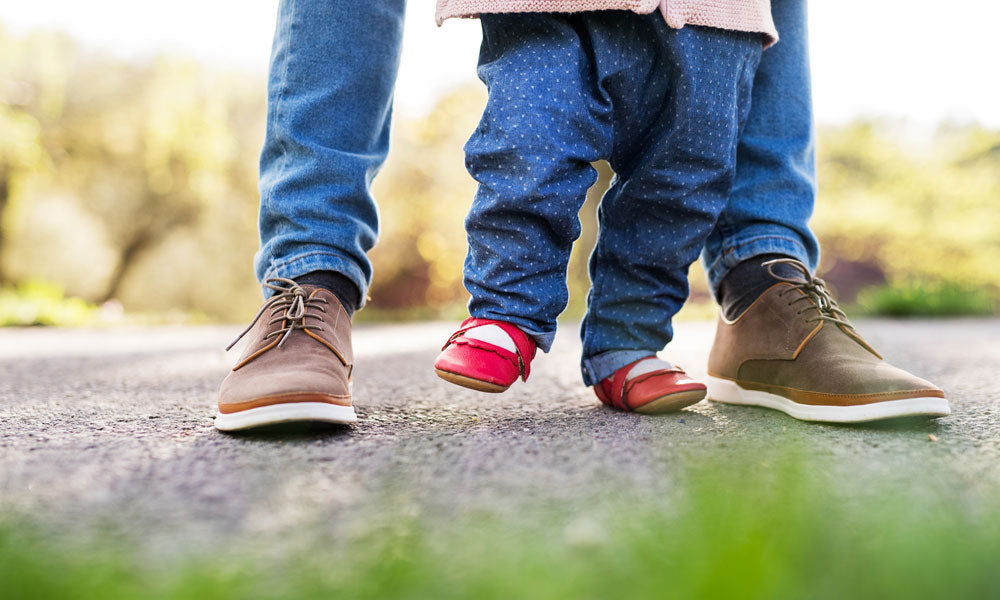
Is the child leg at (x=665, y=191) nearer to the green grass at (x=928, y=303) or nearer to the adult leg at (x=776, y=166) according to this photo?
the adult leg at (x=776, y=166)

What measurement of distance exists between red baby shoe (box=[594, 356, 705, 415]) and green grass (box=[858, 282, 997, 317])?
4335 mm

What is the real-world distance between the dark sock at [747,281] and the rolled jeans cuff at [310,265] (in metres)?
0.65

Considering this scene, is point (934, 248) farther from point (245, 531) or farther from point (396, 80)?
point (245, 531)

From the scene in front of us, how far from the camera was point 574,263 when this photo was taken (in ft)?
20.5

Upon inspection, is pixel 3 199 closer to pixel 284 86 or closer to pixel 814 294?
pixel 284 86

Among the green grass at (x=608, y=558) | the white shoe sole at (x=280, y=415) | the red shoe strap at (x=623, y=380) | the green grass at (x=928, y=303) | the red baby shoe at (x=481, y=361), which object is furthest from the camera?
the green grass at (x=928, y=303)

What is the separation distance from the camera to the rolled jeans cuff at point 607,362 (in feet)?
3.90

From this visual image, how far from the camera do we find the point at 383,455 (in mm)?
833

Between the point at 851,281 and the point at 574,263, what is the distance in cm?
352

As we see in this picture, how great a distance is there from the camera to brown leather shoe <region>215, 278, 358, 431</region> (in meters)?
0.91

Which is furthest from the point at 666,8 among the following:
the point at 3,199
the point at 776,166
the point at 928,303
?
the point at 3,199

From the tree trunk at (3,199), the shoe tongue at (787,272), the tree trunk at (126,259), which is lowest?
the tree trunk at (126,259)

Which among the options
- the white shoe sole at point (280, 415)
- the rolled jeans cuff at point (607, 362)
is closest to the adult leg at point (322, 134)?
the white shoe sole at point (280, 415)

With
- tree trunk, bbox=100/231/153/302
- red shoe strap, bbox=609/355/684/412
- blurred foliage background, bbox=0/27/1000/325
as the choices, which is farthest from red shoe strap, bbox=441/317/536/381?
tree trunk, bbox=100/231/153/302
